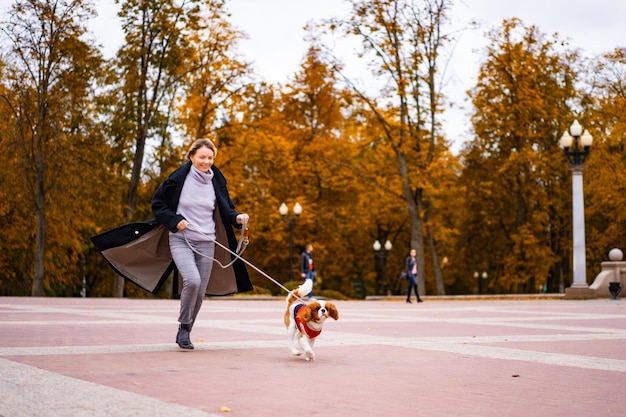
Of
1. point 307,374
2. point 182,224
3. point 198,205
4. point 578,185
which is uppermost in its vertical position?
point 578,185

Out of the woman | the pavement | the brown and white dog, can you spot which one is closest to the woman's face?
the woman

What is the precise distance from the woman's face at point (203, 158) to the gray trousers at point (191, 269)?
74cm

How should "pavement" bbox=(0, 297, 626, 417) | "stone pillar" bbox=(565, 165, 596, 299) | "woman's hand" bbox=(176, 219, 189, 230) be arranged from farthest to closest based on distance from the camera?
"stone pillar" bbox=(565, 165, 596, 299), "woman's hand" bbox=(176, 219, 189, 230), "pavement" bbox=(0, 297, 626, 417)

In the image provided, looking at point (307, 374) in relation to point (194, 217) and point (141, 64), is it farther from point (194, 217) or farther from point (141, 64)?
point (141, 64)

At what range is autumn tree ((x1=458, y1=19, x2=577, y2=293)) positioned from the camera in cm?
4344

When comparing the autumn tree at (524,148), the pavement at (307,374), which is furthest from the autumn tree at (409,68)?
the pavement at (307,374)

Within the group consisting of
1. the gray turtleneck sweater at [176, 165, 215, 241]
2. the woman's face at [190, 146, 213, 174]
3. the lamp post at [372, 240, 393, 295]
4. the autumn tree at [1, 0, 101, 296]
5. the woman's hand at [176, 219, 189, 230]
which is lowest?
the woman's hand at [176, 219, 189, 230]

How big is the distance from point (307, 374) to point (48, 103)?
99.1 feet

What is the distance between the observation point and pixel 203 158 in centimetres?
906

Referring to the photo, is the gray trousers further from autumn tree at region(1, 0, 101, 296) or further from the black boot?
autumn tree at region(1, 0, 101, 296)

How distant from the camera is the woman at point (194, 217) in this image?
8.88 m

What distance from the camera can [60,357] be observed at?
798 cm

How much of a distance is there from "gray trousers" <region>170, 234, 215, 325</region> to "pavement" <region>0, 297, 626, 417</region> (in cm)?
46

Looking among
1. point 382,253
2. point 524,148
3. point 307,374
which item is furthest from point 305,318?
point 382,253
